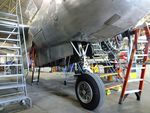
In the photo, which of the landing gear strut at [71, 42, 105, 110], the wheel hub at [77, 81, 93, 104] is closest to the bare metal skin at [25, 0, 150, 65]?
the landing gear strut at [71, 42, 105, 110]

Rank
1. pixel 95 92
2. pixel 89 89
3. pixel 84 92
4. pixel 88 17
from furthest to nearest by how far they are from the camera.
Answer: pixel 84 92
pixel 89 89
pixel 95 92
pixel 88 17

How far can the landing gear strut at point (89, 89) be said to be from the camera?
234cm

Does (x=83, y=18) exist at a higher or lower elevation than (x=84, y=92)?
higher

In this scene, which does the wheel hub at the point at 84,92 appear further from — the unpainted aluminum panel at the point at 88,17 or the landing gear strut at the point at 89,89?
the unpainted aluminum panel at the point at 88,17

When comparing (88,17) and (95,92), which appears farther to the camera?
(95,92)

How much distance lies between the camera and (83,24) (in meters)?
2.37

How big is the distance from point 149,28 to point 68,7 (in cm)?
165

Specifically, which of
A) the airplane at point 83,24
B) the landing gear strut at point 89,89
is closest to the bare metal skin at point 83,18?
the airplane at point 83,24

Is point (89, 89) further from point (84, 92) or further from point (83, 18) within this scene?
point (83, 18)

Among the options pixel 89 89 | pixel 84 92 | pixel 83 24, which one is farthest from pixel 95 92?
pixel 83 24

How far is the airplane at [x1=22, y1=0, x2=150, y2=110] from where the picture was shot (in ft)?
6.75

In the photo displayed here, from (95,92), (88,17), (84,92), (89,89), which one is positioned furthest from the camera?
(84,92)

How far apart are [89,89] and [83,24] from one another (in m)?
1.01

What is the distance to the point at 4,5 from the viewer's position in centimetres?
1299
